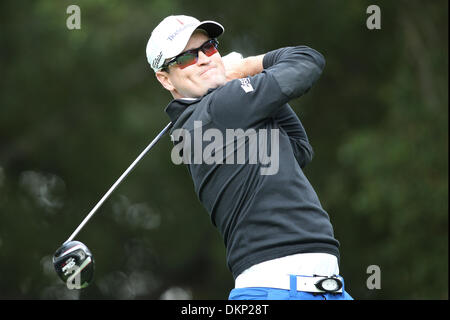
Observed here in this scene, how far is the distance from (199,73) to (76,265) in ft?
3.62

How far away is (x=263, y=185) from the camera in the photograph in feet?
13.8

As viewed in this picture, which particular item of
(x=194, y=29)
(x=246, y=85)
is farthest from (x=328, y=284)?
(x=194, y=29)

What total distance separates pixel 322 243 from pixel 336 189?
11.1 meters

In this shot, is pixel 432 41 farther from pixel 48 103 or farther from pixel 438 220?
pixel 48 103

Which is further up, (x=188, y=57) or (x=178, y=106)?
(x=188, y=57)

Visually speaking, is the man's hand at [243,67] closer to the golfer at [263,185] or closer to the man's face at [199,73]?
the man's face at [199,73]

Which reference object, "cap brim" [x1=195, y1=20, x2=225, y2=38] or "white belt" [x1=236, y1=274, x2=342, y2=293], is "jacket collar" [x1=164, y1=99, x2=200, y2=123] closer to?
"cap brim" [x1=195, y1=20, x2=225, y2=38]

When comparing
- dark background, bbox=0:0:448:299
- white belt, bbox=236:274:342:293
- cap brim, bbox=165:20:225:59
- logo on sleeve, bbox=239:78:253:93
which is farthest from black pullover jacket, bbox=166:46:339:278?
dark background, bbox=0:0:448:299

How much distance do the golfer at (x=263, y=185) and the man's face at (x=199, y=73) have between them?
4.1 inches

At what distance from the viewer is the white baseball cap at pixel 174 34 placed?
15.2ft

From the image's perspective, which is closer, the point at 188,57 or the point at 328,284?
the point at 328,284

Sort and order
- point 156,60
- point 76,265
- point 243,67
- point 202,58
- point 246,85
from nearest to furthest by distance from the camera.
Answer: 1. point 246,85
2. point 76,265
3. point 202,58
4. point 156,60
5. point 243,67

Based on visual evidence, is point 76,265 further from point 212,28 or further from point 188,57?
point 212,28
